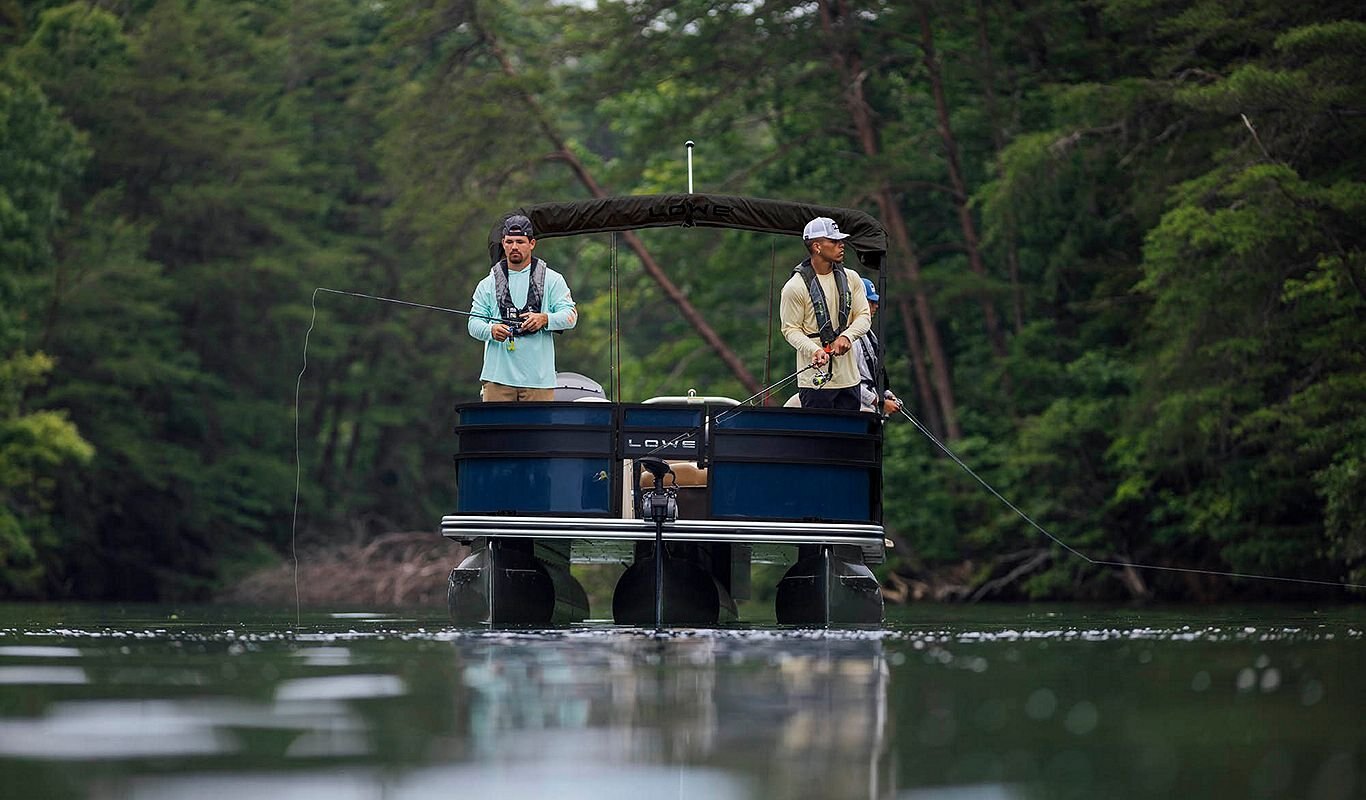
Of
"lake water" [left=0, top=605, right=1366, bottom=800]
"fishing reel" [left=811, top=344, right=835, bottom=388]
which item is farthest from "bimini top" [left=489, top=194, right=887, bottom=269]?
"lake water" [left=0, top=605, right=1366, bottom=800]

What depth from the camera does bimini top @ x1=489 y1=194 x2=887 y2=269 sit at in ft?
50.6

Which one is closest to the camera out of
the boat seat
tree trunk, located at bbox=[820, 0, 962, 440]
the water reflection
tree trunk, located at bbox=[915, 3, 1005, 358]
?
the water reflection

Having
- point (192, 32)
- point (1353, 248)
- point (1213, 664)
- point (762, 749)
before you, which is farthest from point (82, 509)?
point (762, 749)

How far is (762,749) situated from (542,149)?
30671mm

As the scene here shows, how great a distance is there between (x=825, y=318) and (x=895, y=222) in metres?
17.8

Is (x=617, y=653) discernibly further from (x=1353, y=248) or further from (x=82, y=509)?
(x=82, y=509)

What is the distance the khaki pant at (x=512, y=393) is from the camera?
1432cm

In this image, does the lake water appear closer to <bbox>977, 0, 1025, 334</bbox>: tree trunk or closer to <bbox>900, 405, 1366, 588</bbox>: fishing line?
<bbox>900, 405, 1366, 588</bbox>: fishing line

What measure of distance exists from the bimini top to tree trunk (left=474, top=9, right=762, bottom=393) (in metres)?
16.6

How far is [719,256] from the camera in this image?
32.4m

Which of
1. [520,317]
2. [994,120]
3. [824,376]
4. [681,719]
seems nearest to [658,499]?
[520,317]

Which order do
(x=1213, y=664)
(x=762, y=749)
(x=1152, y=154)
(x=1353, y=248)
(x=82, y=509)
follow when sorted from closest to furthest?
(x=762, y=749), (x=1213, y=664), (x=1353, y=248), (x=1152, y=154), (x=82, y=509)

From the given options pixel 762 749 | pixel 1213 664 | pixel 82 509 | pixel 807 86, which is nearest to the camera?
pixel 762 749

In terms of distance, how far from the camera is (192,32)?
45000mm
